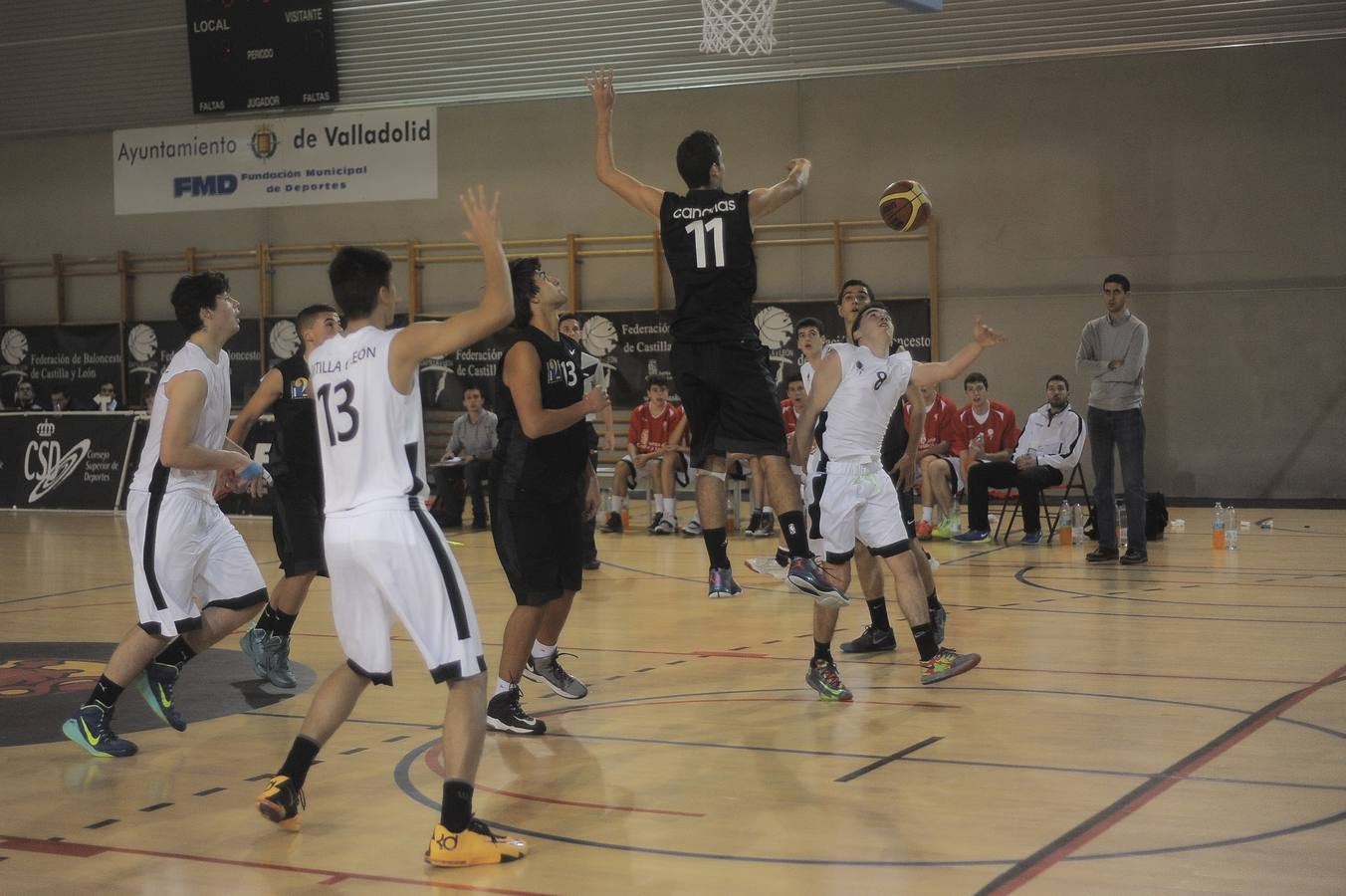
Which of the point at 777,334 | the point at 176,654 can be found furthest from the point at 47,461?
the point at 176,654

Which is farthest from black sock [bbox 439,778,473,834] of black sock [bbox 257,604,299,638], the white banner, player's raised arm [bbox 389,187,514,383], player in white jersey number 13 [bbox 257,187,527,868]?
the white banner

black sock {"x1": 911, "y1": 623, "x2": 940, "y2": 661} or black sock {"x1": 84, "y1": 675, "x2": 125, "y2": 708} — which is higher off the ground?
black sock {"x1": 84, "y1": 675, "x2": 125, "y2": 708}

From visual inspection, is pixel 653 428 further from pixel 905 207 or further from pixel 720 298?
pixel 720 298

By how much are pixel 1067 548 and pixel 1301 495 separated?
5409mm

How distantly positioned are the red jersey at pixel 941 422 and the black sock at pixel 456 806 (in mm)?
10369

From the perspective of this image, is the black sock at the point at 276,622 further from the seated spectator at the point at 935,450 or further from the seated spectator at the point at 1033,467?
the seated spectator at the point at 935,450

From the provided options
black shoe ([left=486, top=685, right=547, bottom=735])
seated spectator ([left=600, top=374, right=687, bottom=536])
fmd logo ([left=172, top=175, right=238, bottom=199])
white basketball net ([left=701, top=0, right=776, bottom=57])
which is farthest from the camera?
fmd logo ([left=172, top=175, right=238, bottom=199])

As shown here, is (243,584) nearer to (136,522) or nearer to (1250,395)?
(136,522)

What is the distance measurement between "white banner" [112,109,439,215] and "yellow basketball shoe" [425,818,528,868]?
1666cm

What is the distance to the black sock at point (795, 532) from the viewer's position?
627 centimetres

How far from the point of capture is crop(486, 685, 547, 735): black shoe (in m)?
5.75

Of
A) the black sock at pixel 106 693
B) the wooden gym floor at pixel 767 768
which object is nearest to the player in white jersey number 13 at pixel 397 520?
the wooden gym floor at pixel 767 768

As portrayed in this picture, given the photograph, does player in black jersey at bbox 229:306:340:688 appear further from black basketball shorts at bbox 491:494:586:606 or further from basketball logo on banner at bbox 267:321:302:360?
basketball logo on banner at bbox 267:321:302:360

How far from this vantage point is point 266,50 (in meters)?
18.7
